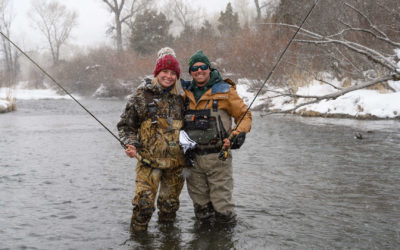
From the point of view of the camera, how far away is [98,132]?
11.9 m

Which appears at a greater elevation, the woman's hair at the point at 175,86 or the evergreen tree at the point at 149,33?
the evergreen tree at the point at 149,33

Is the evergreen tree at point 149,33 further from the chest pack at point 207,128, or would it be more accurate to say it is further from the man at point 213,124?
the chest pack at point 207,128

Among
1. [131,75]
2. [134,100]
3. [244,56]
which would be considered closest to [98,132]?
[134,100]

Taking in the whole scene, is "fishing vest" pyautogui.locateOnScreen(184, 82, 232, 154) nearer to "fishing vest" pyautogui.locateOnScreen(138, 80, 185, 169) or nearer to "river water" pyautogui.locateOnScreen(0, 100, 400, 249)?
"fishing vest" pyautogui.locateOnScreen(138, 80, 185, 169)

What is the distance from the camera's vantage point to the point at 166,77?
11.7 feet

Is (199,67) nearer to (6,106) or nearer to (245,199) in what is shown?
(245,199)

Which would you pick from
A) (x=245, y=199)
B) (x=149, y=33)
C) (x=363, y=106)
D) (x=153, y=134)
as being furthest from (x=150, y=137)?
(x=149, y=33)

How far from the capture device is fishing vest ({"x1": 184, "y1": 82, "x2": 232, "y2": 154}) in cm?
352

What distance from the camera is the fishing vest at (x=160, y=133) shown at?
137 inches

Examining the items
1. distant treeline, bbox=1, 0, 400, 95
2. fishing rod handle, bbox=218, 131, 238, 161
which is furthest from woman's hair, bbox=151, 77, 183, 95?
distant treeline, bbox=1, 0, 400, 95

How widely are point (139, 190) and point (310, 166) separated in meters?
3.87

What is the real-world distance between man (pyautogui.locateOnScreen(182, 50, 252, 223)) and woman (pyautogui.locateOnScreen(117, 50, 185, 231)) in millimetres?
158

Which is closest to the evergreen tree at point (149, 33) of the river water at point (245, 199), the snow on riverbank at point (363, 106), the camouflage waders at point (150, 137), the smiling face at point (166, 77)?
the snow on riverbank at point (363, 106)

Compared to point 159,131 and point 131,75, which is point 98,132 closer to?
point 159,131
